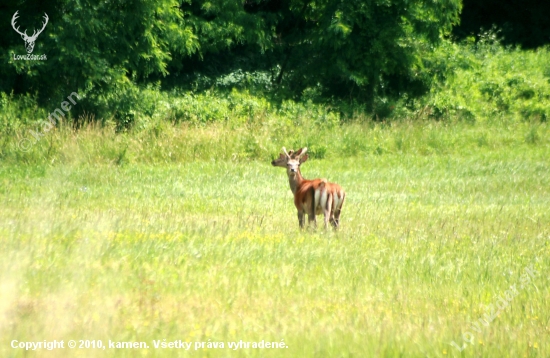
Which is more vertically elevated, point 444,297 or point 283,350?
point 444,297

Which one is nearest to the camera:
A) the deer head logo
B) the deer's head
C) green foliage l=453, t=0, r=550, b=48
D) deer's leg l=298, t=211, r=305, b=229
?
deer's leg l=298, t=211, r=305, b=229

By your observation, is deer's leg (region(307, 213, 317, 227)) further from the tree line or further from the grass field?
the tree line

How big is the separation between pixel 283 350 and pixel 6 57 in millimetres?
19347

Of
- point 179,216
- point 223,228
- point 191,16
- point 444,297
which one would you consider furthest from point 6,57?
point 444,297

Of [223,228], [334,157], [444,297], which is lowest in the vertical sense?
[444,297]

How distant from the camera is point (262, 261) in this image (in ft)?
28.0

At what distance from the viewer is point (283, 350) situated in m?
5.66

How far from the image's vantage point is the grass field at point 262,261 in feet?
19.2

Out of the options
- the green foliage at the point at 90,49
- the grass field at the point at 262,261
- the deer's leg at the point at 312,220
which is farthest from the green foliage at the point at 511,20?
the deer's leg at the point at 312,220

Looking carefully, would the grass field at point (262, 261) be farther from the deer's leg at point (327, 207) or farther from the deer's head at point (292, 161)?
the deer's head at point (292, 161)

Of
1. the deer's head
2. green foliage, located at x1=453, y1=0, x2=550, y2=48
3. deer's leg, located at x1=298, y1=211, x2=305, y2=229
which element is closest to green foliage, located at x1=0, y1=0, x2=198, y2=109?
the deer's head

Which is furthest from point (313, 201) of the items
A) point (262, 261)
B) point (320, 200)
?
point (262, 261)

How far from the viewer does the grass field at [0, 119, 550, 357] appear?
5.86 m

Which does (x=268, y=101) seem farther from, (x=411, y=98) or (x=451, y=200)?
(x=451, y=200)
